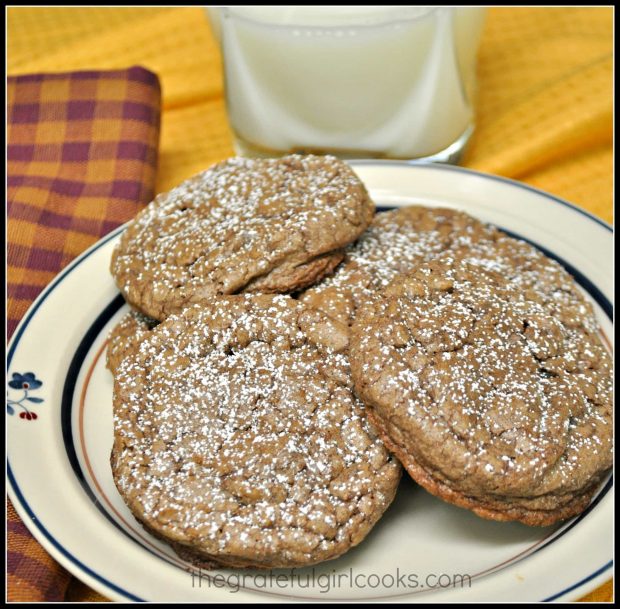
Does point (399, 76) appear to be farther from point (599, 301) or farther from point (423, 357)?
point (423, 357)

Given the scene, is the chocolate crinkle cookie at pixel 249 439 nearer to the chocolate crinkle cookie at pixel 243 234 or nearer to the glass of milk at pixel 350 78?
the chocolate crinkle cookie at pixel 243 234

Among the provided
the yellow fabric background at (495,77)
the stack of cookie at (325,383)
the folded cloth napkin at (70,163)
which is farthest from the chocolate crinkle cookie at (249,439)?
the yellow fabric background at (495,77)

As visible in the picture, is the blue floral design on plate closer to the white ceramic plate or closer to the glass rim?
the white ceramic plate

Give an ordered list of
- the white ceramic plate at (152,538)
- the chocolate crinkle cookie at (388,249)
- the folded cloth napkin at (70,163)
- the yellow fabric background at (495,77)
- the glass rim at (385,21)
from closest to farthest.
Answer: the white ceramic plate at (152,538)
the chocolate crinkle cookie at (388,249)
the glass rim at (385,21)
the folded cloth napkin at (70,163)
the yellow fabric background at (495,77)

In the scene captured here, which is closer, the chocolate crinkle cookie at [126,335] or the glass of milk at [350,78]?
the chocolate crinkle cookie at [126,335]

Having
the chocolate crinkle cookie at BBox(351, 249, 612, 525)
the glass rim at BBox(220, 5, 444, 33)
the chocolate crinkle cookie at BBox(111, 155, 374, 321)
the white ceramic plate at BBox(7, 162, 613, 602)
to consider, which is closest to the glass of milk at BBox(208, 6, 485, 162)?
the glass rim at BBox(220, 5, 444, 33)

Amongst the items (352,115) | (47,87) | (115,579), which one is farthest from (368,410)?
(47,87)

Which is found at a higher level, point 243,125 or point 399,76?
point 399,76

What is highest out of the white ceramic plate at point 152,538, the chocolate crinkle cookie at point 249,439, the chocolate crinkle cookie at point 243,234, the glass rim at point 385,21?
the glass rim at point 385,21
